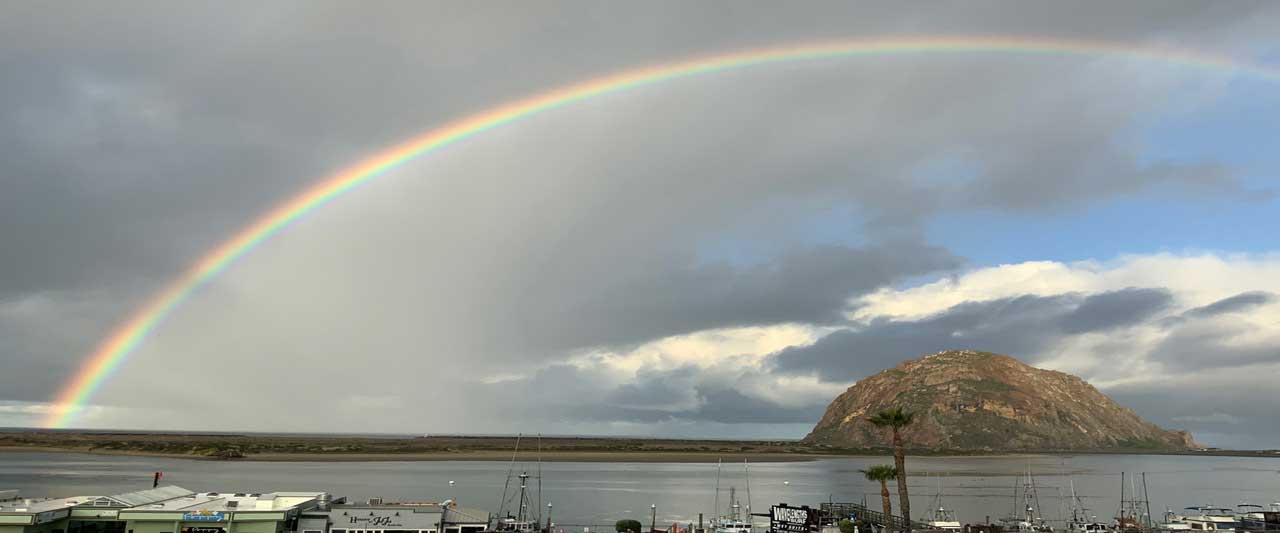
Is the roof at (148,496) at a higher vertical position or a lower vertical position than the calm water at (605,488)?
higher

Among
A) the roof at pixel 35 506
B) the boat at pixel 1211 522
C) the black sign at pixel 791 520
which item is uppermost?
the roof at pixel 35 506

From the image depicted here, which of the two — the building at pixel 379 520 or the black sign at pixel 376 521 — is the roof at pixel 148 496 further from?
the black sign at pixel 376 521

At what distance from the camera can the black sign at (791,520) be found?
6400 cm

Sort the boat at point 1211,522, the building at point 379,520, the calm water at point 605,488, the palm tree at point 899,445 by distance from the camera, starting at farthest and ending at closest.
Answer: the calm water at point 605,488 → the boat at point 1211,522 → the palm tree at point 899,445 → the building at point 379,520

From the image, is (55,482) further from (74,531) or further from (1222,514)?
(1222,514)

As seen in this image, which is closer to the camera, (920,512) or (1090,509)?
(920,512)

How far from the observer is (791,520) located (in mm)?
64438

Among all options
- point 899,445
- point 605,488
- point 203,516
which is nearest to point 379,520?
point 203,516

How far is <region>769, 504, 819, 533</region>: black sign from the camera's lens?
64.0 meters

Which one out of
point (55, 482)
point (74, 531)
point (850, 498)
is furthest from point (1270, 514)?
point (55, 482)

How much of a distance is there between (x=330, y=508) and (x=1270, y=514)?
82068 millimetres

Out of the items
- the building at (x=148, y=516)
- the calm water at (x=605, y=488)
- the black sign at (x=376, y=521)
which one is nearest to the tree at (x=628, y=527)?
the black sign at (x=376, y=521)

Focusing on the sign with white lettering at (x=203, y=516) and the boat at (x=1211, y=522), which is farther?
the boat at (x=1211, y=522)

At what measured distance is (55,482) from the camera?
142 metres
